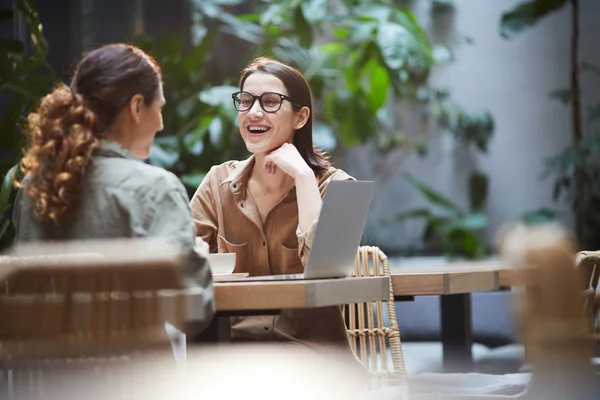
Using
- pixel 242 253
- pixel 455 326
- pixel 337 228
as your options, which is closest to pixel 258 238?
pixel 242 253

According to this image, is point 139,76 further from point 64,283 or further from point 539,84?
point 539,84

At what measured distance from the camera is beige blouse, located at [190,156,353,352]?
1.94 m

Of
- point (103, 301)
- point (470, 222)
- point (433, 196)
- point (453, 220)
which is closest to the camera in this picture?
point (103, 301)

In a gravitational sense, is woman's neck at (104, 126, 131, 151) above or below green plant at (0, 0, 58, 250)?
below

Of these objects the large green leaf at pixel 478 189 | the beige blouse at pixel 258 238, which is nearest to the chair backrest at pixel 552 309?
the beige blouse at pixel 258 238

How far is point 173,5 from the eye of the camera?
4.95 m

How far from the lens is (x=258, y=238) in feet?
6.95

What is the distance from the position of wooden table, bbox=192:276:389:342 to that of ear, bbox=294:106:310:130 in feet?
2.34

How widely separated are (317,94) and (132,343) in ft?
14.0

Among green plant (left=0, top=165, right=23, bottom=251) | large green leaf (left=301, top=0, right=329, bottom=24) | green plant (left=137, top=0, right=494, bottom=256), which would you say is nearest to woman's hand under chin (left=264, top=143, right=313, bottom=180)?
green plant (left=0, top=165, right=23, bottom=251)

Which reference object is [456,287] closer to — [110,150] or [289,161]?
[289,161]

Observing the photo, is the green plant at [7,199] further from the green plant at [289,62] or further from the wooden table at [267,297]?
the wooden table at [267,297]

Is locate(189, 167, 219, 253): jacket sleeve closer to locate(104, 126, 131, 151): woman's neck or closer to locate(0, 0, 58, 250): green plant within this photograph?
locate(104, 126, 131, 151): woman's neck

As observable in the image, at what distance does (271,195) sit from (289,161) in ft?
0.57
